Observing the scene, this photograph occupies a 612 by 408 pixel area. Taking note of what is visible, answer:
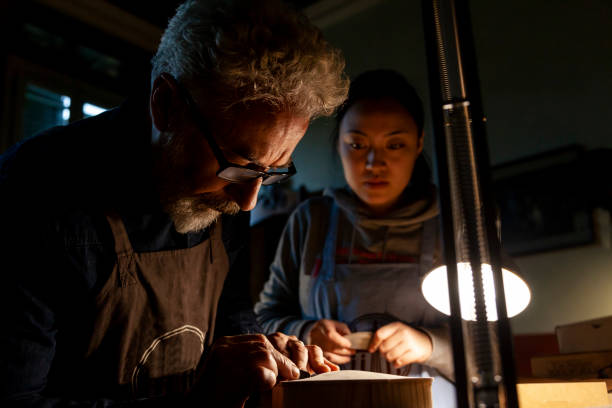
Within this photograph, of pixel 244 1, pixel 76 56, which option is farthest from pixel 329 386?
pixel 76 56

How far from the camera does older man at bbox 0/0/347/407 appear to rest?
1.00 meters

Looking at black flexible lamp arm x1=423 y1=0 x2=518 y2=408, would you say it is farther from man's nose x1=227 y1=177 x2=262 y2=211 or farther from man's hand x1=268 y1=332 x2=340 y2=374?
man's nose x1=227 y1=177 x2=262 y2=211

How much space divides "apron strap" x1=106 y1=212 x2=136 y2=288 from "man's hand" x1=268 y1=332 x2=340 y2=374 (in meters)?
0.36

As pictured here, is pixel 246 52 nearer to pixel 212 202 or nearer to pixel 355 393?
pixel 212 202

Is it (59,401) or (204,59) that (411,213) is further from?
(59,401)

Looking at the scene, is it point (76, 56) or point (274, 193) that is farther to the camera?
point (76, 56)

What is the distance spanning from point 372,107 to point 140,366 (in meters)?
1.12

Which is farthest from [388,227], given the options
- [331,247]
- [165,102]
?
[165,102]

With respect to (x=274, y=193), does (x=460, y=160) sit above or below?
below

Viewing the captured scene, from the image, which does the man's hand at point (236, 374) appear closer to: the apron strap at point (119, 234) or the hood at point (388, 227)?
the apron strap at point (119, 234)

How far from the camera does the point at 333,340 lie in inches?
59.1

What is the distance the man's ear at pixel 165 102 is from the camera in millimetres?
1256

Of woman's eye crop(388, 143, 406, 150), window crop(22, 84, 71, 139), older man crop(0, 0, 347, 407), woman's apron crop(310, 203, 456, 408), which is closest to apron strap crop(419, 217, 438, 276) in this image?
woman's apron crop(310, 203, 456, 408)

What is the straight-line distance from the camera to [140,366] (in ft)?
3.91
